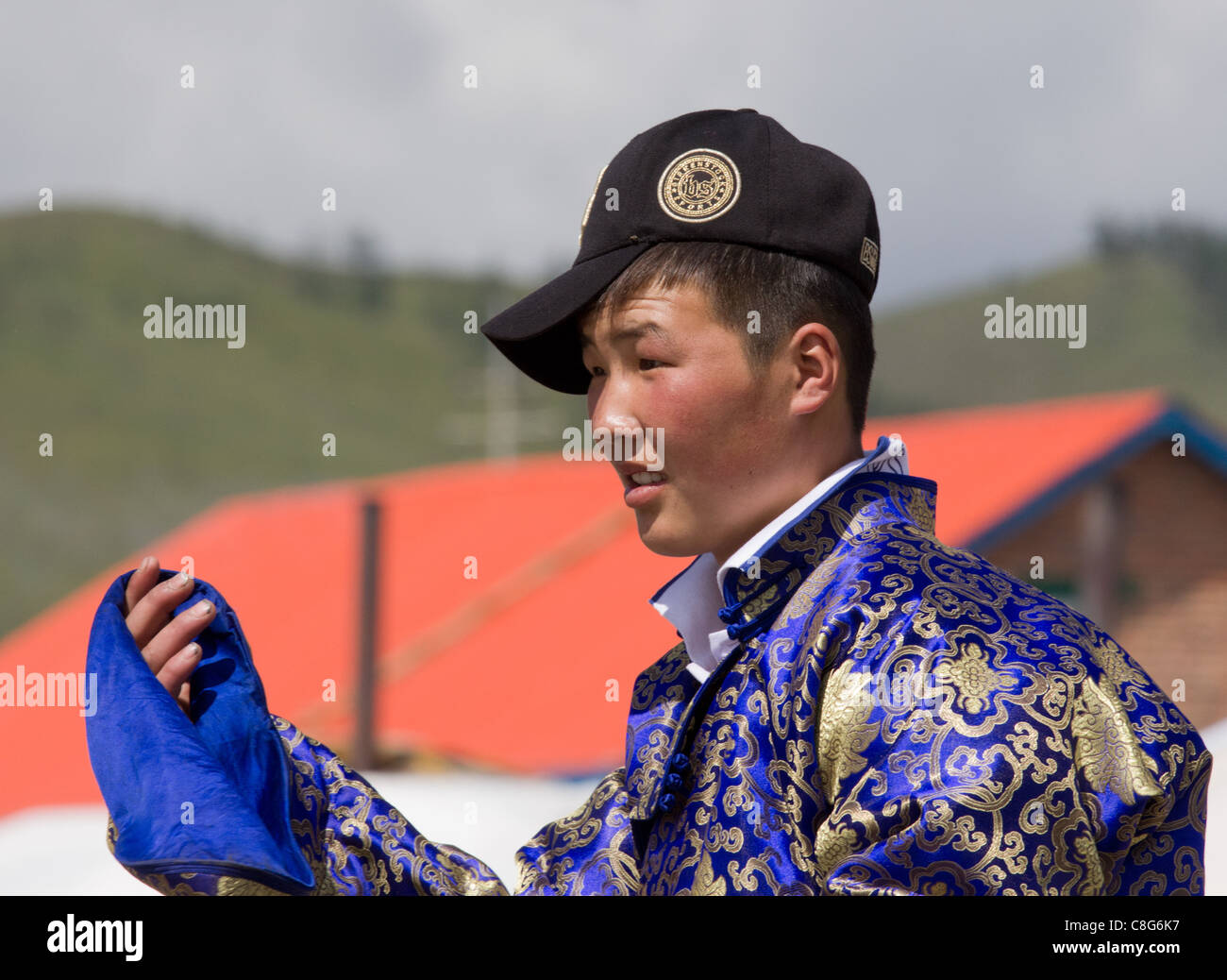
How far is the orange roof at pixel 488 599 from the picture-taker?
392 inches

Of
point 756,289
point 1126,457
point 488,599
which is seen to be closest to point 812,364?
point 756,289

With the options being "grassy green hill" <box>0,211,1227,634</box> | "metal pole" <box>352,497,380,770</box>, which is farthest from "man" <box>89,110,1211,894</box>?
"grassy green hill" <box>0,211,1227,634</box>

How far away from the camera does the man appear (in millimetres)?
1317

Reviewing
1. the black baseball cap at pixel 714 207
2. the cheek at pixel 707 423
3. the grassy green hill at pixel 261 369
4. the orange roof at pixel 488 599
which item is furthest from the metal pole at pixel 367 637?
the grassy green hill at pixel 261 369

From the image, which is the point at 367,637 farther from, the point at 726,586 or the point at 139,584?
the point at 726,586

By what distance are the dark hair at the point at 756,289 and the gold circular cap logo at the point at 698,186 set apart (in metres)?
0.04

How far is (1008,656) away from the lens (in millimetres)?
1358

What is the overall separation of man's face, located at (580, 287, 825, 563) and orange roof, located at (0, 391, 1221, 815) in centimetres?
620

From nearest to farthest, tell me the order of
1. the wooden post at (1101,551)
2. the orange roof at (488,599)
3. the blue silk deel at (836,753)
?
the blue silk deel at (836,753)
the wooden post at (1101,551)
the orange roof at (488,599)

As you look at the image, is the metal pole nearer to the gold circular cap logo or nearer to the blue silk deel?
the blue silk deel

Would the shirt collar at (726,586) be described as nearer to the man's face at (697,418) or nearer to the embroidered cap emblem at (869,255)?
the man's face at (697,418)

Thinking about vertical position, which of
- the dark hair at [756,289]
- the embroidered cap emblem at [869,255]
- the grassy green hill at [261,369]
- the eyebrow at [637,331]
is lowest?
the eyebrow at [637,331]

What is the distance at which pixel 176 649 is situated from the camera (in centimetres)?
173
